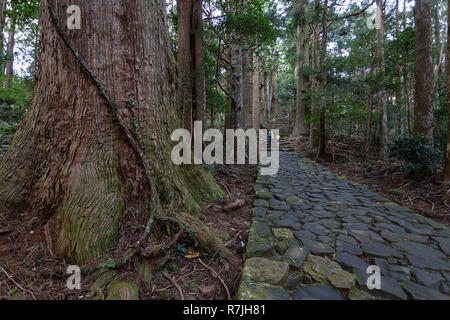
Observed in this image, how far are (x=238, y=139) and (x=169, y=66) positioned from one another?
509 cm

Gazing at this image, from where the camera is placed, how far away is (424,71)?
5.24 meters

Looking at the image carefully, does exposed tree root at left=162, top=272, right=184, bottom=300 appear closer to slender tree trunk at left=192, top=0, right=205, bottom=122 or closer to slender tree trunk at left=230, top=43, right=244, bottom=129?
slender tree trunk at left=192, top=0, right=205, bottom=122

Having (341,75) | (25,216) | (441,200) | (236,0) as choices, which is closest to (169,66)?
(25,216)

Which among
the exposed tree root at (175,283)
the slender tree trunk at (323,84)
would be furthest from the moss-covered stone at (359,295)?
the slender tree trunk at (323,84)

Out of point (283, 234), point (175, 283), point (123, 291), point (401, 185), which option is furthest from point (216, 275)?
point (401, 185)

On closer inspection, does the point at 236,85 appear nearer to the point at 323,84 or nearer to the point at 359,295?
the point at 323,84

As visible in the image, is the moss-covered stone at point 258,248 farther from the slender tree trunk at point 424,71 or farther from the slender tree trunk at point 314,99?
the slender tree trunk at point 314,99

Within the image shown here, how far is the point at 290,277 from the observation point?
5.94 feet

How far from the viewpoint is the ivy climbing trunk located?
78.5 inches

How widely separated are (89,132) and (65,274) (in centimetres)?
121

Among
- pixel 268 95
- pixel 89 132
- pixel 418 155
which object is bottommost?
pixel 418 155

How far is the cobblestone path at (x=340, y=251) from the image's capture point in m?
1.67

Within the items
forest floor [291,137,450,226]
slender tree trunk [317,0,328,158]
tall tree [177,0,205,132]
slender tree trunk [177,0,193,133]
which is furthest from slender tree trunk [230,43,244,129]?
forest floor [291,137,450,226]

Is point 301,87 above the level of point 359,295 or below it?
above
